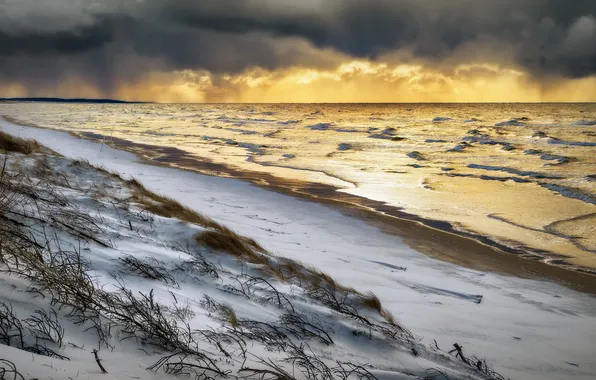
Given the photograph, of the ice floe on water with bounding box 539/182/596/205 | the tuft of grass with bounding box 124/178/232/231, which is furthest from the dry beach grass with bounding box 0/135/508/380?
the ice floe on water with bounding box 539/182/596/205

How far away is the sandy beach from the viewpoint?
4113mm

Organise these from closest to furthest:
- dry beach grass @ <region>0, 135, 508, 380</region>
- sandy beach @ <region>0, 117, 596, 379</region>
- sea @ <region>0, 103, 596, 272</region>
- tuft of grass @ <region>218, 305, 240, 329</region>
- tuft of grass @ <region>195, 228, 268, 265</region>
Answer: dry beach grass @ <region>0, 135, 508, 380</region> → tuft of grass @ <region>218, 305, 240, 329</region> → sandy beach @ <region>0, 117, 596, 379</region> → tuft of grass @ <region>195, 228, 268, 265</region> → sea @ <region>0, 103, 596, 272</region>

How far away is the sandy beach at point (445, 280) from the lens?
162 inches

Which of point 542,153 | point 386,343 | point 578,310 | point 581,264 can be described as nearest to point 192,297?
point 386,343

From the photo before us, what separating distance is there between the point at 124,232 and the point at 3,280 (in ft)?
6.46

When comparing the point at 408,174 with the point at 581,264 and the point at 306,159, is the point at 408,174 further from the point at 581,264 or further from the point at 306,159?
the point at 581,264

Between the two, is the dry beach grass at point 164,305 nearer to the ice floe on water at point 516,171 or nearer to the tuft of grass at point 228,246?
the tuft of grass at point 228,246

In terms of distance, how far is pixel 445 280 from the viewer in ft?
18.7

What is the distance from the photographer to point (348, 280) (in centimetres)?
536

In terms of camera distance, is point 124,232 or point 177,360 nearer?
point 177,360

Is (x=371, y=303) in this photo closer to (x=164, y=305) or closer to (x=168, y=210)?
(x=164, y=305)

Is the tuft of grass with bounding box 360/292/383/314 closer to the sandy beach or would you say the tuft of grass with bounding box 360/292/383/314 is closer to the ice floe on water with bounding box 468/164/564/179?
the sandy beach

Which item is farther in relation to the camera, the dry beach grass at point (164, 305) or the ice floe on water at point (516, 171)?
the ice floe on water at point (516, 171)

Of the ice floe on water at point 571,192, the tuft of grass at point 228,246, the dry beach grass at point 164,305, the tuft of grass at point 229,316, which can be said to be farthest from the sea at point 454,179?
the tuft of grass at point 229,316
